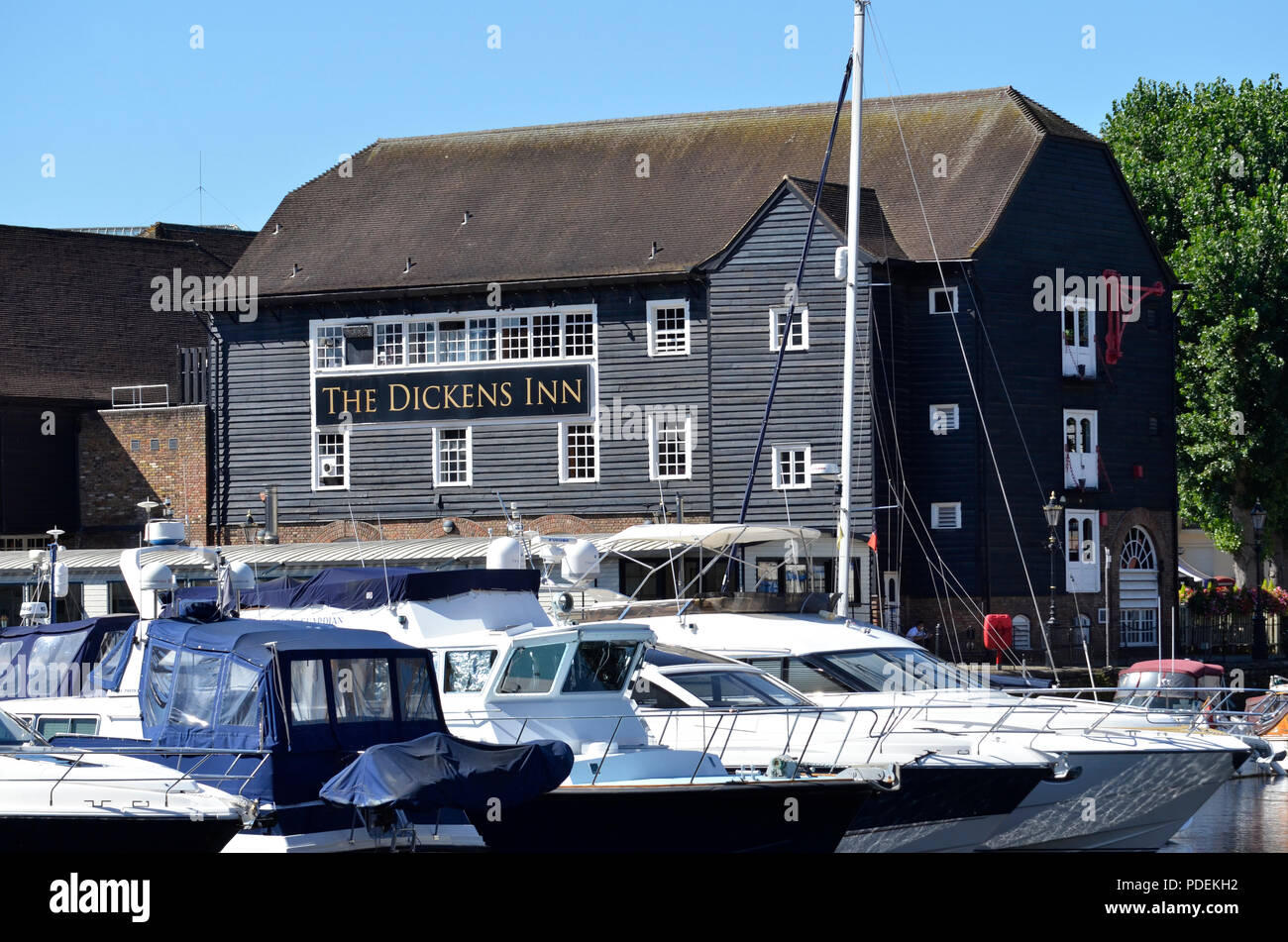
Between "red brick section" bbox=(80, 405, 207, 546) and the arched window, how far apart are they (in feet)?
79.1

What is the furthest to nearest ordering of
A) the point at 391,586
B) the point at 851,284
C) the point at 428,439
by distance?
the point at 428,439, the point at 851,284, the point at 391,586

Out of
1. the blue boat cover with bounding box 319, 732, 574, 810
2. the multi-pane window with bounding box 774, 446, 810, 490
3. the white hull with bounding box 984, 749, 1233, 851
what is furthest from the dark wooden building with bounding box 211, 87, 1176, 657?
the blue boat cover with bounding box 319, 732, 574, 810

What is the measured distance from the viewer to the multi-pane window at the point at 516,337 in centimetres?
4438

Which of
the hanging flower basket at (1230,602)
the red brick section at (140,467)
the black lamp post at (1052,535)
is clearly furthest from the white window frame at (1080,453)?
the red brick section at (140,467)

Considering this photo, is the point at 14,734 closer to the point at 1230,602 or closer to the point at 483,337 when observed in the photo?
the point at 483,337

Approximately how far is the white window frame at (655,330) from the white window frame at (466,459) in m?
5.22

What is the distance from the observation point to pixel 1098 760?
1958cm

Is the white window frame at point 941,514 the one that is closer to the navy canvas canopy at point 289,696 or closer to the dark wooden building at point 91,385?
the dark wooden building at point 91,385

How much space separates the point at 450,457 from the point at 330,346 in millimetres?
4379

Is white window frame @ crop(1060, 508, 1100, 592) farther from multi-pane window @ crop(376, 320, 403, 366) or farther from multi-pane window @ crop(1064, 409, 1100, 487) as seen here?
multi-pane window @ crop(376, 320, 403, 366)

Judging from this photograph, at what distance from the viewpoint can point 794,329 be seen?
41812 millimetres

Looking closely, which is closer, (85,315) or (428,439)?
(428,439)

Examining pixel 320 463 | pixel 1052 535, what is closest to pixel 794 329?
pixel 1052 535
